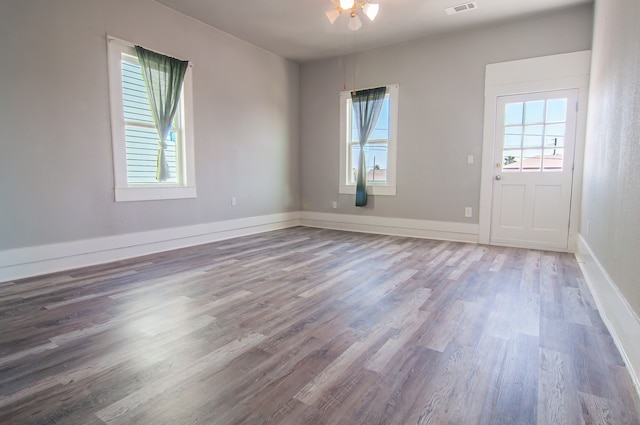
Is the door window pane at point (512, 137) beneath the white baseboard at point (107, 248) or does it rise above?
above

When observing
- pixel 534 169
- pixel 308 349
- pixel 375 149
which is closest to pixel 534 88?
pixel 534 169

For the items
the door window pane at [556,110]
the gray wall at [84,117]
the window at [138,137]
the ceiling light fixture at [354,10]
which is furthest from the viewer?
the door window pane at [556,110]

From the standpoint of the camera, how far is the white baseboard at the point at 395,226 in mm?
5082

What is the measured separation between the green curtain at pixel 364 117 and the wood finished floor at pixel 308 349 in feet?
8.43

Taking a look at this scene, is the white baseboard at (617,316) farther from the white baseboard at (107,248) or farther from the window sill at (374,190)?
the white baseboard at (107,248)

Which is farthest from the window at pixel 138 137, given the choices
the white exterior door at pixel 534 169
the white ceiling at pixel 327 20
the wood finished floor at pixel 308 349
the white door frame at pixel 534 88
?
the white exterior door at pixel 534 169

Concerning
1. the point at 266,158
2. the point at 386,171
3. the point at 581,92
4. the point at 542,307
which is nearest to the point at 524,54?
the point at 581,92

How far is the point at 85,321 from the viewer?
226 cm

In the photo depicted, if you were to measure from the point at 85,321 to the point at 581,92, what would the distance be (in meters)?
5.53

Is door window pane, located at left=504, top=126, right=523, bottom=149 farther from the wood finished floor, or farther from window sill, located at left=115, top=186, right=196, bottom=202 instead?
window sill, located at left=115, top=186, right=196, bottom=202

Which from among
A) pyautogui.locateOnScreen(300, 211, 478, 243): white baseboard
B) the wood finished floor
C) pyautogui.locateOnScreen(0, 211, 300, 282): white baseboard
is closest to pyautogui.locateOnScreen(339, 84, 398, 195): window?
pyautogui.locateOnScreen(300, 211, 478, 243): white baseboard

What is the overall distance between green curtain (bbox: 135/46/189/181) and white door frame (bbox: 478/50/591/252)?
4.11 m

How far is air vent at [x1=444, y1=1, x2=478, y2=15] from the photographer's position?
410 centimetres

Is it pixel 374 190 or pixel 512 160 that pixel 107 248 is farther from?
pixel 512 160
